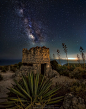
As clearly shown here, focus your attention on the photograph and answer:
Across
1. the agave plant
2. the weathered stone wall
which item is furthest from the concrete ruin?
the agave plant

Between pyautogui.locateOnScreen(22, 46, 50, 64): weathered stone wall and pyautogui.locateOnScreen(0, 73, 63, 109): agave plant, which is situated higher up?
pyautogui.locateOnScreen(22, 46, 50, 64): weathered stone wall

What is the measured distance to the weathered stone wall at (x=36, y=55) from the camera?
396 inches

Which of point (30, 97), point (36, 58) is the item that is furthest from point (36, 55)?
point (30, 97)

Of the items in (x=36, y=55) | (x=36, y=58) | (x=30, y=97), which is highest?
(x=36, y=55)

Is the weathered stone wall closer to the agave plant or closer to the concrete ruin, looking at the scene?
the concrete ruin

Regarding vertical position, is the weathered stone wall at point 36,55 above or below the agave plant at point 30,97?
above

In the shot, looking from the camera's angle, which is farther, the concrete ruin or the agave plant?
the concrete ruin

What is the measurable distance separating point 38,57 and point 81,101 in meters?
8.11

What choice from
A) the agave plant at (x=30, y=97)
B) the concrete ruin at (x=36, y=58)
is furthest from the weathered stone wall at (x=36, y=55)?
the agave plant at (x=30, y=97)

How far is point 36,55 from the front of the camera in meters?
10.1

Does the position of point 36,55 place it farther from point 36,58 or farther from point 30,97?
point 30,97

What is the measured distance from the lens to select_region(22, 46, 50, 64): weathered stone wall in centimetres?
1007

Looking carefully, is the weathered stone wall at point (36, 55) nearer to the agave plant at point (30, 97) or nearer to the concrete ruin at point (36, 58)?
the concrete ruin at point (36, 58)

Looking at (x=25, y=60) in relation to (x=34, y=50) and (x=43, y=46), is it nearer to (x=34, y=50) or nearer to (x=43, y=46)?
(x=34, y=50)
